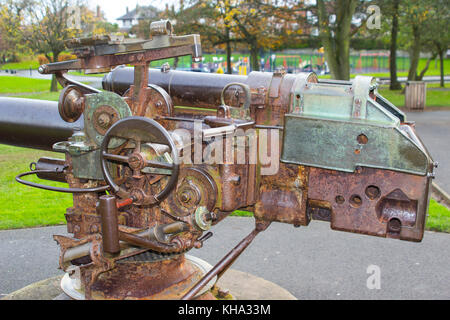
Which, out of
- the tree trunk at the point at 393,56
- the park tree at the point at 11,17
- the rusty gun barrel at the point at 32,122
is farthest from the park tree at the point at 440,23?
the park tree at the point at 11,17

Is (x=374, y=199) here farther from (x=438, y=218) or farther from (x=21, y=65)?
(x=21, y=65)

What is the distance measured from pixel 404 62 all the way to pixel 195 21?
3706cm

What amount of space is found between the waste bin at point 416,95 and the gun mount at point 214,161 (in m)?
15.0

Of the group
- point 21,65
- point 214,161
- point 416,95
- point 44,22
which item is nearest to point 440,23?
point 416,95

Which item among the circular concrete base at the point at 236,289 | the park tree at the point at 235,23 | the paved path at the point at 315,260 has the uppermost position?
the park tree at the point at 235,23

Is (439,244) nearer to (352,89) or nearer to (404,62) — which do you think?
(352,89)

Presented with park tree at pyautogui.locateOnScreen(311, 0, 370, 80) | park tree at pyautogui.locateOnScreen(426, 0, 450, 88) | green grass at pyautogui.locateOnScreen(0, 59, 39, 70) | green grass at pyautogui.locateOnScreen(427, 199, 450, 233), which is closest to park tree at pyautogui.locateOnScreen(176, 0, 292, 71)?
park tree at pyautogui.locateOnScreen(311, 0, 370, 80)

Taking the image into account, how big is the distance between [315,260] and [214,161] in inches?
86.0

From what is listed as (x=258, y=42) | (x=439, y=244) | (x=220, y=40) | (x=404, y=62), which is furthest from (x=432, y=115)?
(x=404, y=62)

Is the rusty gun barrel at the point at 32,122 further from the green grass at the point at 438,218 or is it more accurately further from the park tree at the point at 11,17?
the park tree at the point at 11,17

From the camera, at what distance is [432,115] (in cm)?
1557

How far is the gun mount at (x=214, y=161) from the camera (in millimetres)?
2410

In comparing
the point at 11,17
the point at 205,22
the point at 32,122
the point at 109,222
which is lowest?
the point at 109,222

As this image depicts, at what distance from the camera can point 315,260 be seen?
14.4ft
